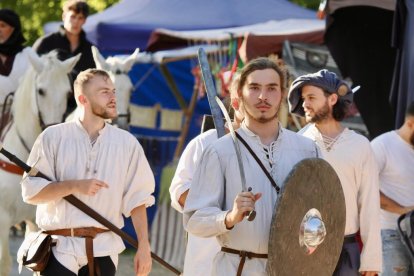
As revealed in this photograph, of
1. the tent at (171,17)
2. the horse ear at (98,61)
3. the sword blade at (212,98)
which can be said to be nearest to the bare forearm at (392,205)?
the sword blade at (212,98)

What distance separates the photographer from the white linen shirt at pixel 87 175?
6.53 m

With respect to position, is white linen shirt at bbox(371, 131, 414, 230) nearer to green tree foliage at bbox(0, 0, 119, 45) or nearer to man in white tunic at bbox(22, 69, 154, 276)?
man in white tunic at bbox(22, 69, 154, 276)

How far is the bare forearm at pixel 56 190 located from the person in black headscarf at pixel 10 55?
421 cm

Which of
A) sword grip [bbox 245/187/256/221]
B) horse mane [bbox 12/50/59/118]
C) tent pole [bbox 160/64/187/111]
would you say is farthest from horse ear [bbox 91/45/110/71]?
sword grip [bbox 245/187/256/221]

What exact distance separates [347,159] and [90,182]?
1429 mm

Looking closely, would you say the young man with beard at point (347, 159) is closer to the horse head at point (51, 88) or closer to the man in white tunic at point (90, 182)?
the man in white tunic at point (90, 182)

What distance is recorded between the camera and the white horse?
9562 mm

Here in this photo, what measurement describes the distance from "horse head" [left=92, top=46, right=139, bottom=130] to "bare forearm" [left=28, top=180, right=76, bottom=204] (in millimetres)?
4811

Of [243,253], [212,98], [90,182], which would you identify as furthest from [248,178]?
[90,182]

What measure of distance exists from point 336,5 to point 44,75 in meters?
2.37

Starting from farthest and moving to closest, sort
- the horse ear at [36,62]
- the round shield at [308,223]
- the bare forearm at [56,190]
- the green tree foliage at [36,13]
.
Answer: the green tree foliage at [36,13], the horse ear at [36,62], the bare forearm at [56,190], the round shield at [308,223]

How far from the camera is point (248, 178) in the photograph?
5438mm

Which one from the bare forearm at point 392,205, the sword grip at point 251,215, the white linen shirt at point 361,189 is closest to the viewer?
the sword grip at point 251,215

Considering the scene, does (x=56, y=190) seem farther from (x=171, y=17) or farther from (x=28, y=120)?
(x=171, y=17)
